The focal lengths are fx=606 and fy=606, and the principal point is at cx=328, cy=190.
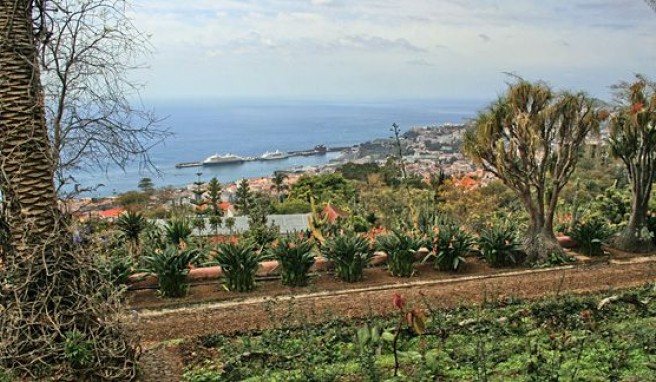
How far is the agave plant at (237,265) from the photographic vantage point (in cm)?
715

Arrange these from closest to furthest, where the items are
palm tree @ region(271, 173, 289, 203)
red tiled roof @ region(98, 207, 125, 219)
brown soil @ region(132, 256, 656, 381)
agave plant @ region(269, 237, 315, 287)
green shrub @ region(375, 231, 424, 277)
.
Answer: brown soil @ region(132, 256, 656, 381), agave plant @ region(269, 237, 315, 287), green shrub @ region(375, 231, 424, 277), red tiled roof @ region(98, 207, 125, 219), palm tree @ region(271, 173, 289, 203)

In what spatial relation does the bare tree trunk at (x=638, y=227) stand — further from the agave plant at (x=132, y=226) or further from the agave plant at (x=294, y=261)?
the agave plant at (x=132, y=226)

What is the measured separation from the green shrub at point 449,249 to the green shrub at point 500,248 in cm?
27

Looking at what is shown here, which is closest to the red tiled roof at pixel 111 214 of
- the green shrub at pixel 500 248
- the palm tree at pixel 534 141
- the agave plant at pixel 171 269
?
the agave plant at pixel 171 269

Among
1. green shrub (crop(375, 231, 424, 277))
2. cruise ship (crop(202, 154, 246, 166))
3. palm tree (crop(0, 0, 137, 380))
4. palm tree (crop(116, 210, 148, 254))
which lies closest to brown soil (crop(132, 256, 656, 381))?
green shrub (crop(375, 231, 424, 277))

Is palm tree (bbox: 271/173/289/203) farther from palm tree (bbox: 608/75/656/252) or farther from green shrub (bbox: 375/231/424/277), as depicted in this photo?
green shrub (bbox: 375/231/424/277)

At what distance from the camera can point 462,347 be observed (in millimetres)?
4629

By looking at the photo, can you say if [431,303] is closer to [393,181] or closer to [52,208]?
[52,208]

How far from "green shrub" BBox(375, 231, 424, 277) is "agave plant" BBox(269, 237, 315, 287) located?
41.1 inches

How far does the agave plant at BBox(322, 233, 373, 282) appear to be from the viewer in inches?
295

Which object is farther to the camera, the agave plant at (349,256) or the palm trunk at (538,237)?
the palm trunk at (538,237)

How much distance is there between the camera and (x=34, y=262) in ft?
14.1

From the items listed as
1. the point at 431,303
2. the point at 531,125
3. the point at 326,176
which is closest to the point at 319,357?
the point at 431,303

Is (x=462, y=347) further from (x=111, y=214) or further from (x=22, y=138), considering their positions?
(x=111, y=214)
